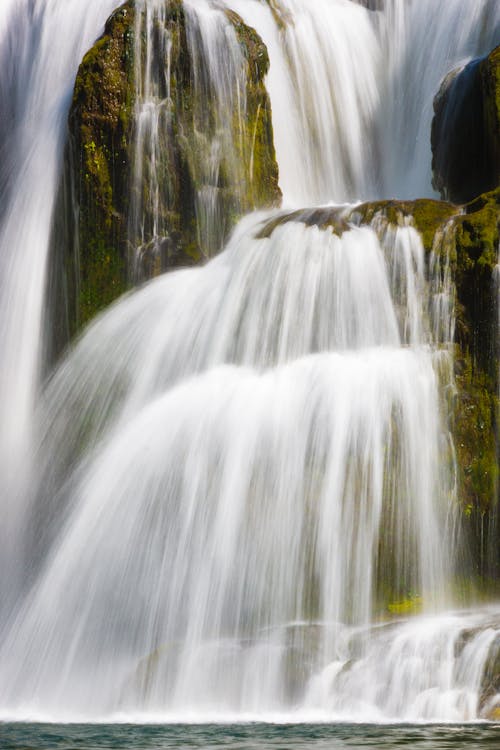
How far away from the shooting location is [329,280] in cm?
1139

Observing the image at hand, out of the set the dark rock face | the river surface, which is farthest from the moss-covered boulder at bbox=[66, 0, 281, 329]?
the river surface

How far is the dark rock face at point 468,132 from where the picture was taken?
13641 millimetres

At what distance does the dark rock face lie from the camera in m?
13.6

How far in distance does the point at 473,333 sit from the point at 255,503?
108 inches

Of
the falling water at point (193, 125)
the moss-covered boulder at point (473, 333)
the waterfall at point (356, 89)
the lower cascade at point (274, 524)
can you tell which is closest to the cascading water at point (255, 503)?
the lower cascade at point (274, 524)

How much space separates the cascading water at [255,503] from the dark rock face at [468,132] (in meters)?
2.98

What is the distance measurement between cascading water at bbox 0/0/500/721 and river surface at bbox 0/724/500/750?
55 cm

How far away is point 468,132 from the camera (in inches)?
592

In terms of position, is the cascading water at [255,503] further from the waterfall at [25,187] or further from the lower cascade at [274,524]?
the waterfall at [25,187]

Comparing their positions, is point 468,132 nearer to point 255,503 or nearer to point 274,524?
point 255,503

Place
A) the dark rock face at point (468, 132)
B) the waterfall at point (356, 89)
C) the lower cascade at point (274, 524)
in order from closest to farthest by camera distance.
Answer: the lower cascade at point (274, 524), the dark rock face at point (468, 132), the waterfall at point (356, 89)

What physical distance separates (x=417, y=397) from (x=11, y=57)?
11.1 metres

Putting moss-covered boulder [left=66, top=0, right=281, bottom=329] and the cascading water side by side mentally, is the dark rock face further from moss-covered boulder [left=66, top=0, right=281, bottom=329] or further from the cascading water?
the cascading water

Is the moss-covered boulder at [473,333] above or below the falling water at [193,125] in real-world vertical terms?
below
